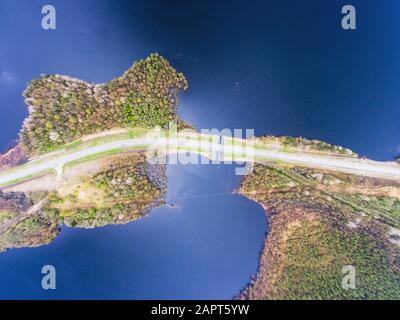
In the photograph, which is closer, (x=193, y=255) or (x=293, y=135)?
(x=193, y=255)

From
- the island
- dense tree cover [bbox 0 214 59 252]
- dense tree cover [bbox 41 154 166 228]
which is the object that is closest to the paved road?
the island

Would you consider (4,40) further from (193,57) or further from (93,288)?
(93,288)

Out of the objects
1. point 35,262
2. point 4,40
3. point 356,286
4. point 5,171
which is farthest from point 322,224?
point 4,40

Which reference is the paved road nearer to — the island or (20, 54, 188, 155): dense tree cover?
the island

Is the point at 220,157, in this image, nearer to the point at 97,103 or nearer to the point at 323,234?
the point at 323,234

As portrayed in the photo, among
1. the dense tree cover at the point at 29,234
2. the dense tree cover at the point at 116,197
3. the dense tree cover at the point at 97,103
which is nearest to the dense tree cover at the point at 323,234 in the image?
the dense tree cover at the point at 116,197

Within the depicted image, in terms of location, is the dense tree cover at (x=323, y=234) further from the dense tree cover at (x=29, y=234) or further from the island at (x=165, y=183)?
the dense tree cover at (x=29, y=234)
